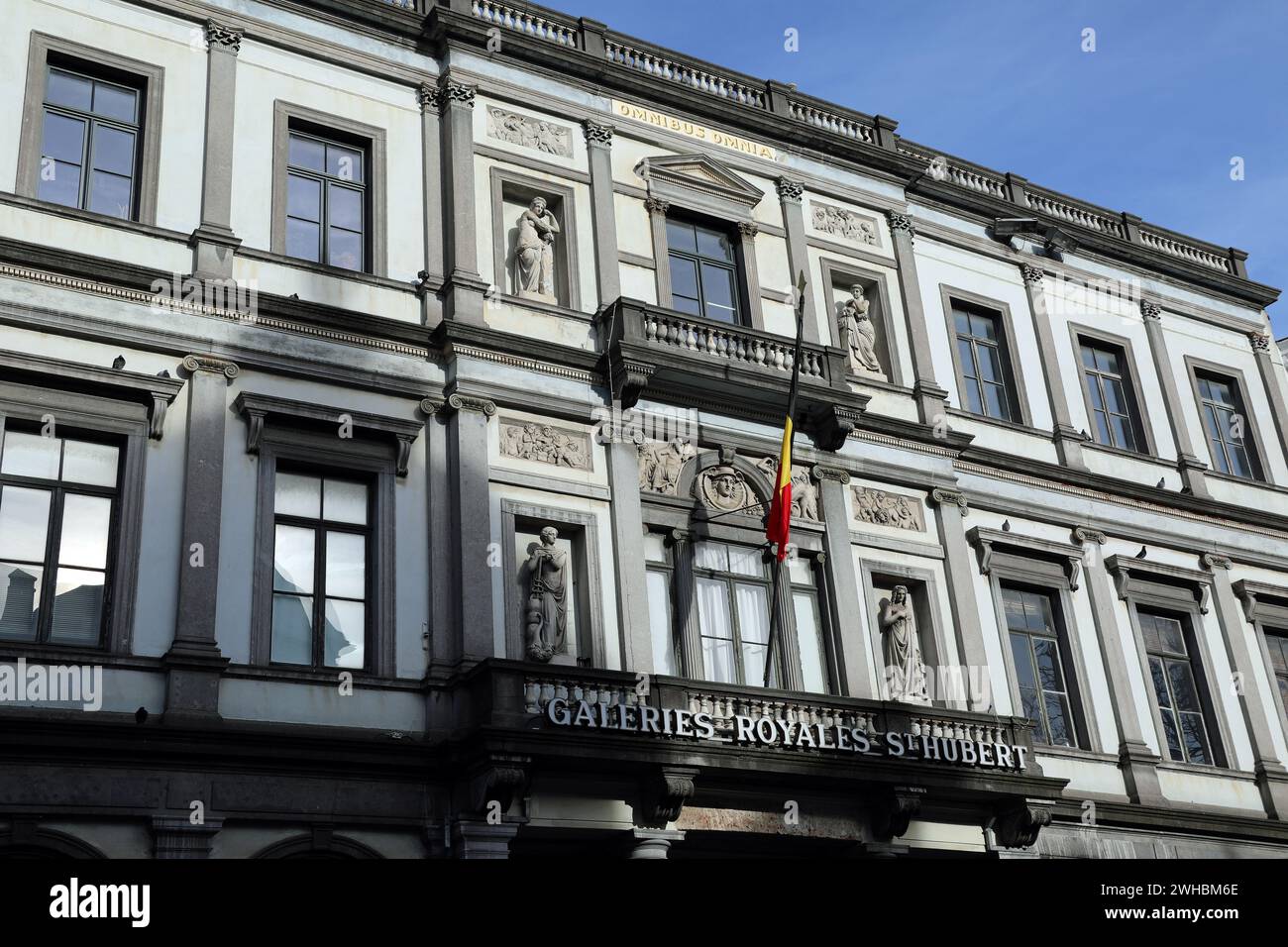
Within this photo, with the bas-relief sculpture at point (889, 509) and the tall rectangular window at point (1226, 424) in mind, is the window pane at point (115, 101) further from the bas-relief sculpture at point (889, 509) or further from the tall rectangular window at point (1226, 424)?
the tall rectangular window at point (1226, 424)

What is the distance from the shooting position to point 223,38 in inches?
774

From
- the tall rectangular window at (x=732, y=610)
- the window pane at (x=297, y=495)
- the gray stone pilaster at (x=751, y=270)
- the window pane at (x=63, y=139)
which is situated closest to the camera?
the window pane at (x=297, y=495)

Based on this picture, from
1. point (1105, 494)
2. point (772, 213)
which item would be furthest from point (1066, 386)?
point (772, 213)

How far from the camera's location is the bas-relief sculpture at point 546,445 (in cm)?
1930

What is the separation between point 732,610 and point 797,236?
6.92 m

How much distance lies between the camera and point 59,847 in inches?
578

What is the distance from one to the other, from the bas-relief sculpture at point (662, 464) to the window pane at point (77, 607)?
7344 mm

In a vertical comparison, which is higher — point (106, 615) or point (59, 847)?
point (106, 615)

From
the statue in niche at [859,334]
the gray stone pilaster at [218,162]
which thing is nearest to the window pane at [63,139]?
the gray stone pilaster at [218,162]

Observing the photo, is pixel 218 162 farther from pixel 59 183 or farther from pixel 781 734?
pixel 781 734

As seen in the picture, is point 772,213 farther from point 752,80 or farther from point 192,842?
point 192,842

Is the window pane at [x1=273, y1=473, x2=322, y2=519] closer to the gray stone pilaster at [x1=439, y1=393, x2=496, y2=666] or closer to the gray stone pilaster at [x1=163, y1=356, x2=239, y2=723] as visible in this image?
the gray stone pilaster at [x1=163, y1=356, x2=239, y2=723]

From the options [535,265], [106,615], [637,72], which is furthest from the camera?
[637,72]

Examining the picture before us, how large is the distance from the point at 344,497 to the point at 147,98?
19.3ft
